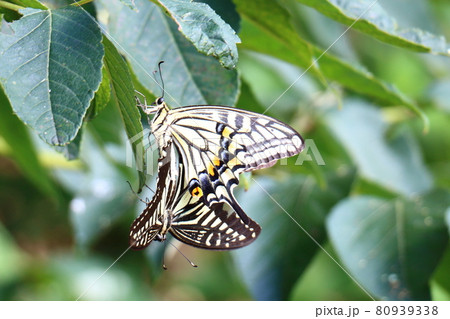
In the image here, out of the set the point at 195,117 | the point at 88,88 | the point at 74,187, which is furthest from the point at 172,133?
the point at 74,187

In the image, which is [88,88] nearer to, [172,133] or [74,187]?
[172,133]

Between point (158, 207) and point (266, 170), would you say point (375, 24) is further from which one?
point (266, 170)

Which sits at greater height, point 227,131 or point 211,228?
point 227,131

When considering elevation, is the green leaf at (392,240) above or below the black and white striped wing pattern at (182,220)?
below

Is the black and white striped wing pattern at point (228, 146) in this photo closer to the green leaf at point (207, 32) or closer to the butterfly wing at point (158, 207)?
the butterfly wing at point (158, 207)

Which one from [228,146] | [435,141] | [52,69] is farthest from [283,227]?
[435,141]

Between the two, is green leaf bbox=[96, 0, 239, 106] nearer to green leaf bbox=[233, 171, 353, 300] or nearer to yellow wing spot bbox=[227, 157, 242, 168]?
yellow wing spot bbox=[227, 157, 242, 168]
